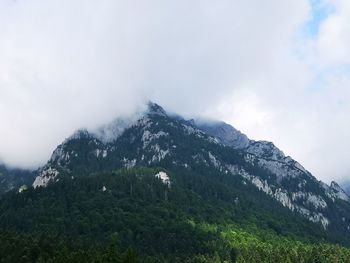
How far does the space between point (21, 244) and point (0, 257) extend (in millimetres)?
16229

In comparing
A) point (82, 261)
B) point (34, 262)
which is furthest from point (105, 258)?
point (34, 262)

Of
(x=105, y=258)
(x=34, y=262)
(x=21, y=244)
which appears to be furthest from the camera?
(x=21, y=244)

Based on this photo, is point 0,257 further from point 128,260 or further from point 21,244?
point 128,260

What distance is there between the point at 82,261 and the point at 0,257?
31451 mm

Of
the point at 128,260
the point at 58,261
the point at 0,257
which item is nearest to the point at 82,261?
the point at 58,261

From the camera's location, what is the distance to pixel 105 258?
169125 mm

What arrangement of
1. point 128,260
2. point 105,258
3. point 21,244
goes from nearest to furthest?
1. point 128,260
2. point 105,258
3. point 21,244

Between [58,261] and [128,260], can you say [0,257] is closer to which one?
[58,261]

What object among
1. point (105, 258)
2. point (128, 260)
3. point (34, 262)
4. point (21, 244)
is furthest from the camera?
point (21, 244)

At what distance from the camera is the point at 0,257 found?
183625mm

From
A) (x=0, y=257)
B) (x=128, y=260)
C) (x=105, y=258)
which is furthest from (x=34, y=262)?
(x=128, y=260)

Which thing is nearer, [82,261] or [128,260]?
[128,260]

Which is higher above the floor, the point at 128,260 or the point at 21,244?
the point at 21,244

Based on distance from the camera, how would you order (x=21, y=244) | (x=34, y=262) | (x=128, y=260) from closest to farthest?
(x=128, y=260) < (x=34, y=262) < (x=21, y=244)
